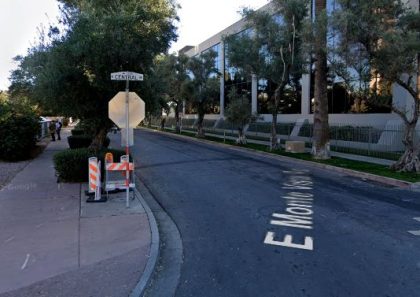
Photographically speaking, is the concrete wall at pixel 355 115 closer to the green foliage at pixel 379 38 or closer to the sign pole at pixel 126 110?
the green foliage at pixel 379 38

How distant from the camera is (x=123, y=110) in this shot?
9102 millimetres

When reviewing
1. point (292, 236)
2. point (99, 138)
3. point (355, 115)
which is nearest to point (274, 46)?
point (355, 115)

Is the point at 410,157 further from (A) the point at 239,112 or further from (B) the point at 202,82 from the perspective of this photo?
(B) the point at 202,82

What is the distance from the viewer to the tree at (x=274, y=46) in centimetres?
2156

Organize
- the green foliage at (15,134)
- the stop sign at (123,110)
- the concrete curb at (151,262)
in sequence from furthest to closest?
the green foliage at (15,134) → the stop sign at (123,110) → the concrete curb at (151,262)

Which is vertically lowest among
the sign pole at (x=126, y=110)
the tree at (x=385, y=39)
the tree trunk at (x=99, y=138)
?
the tree trunk at (x=99, y=138)

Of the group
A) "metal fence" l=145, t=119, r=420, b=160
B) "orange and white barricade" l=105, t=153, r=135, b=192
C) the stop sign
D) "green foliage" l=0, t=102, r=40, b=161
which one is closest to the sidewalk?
"orange and white barricade" l=105, t=153, r=135, b=192

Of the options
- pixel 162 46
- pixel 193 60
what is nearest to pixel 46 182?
pixel 162 46

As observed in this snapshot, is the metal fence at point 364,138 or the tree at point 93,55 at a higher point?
the tree at point 93,55

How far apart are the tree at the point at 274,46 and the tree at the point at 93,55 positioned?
1030 cm

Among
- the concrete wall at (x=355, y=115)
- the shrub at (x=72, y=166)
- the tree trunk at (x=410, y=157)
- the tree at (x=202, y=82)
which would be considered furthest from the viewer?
the tree at (x=202, y=82)

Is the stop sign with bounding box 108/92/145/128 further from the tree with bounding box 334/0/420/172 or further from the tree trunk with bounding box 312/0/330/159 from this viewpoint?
the tree trunk with bounding box 312/0/330/159

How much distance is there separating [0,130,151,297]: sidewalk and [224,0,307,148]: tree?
15323 millimetres

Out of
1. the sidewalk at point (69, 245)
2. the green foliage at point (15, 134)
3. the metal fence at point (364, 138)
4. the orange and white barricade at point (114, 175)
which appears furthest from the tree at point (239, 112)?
the sidewalk at point (69, 245)
